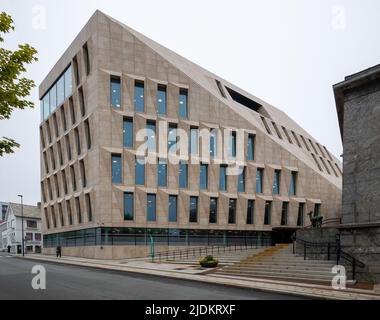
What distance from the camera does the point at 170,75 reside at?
147ft

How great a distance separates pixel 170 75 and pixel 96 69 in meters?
8.89

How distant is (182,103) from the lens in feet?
149

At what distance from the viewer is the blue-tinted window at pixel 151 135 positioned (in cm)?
4272

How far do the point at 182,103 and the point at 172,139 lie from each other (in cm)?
496

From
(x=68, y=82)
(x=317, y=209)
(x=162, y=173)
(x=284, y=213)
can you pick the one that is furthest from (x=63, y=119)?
(x=317, y=209)

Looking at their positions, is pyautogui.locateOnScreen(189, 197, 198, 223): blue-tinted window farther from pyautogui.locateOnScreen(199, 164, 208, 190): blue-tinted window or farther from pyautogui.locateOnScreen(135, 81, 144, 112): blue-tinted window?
pyautogui.locateOnScreen(135, 81, 144, 112): blue-tinted window

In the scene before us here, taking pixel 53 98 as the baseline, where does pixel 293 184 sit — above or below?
below

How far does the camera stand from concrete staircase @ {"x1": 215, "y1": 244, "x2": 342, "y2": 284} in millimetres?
17516

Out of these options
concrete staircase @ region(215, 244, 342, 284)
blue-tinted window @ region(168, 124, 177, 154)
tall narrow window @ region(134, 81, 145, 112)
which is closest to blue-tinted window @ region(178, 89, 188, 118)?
blue-tinted window @ region(168, 124, 177, 154)

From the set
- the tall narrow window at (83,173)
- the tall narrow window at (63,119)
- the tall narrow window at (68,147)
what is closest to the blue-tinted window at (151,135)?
the tall narrow window at (83,173)

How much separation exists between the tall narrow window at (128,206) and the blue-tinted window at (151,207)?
73.3 inches

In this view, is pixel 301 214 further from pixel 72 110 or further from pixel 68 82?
pixel 68 82

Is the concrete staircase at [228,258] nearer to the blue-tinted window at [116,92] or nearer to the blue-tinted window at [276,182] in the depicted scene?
the blue-tinted window at [276,182]
